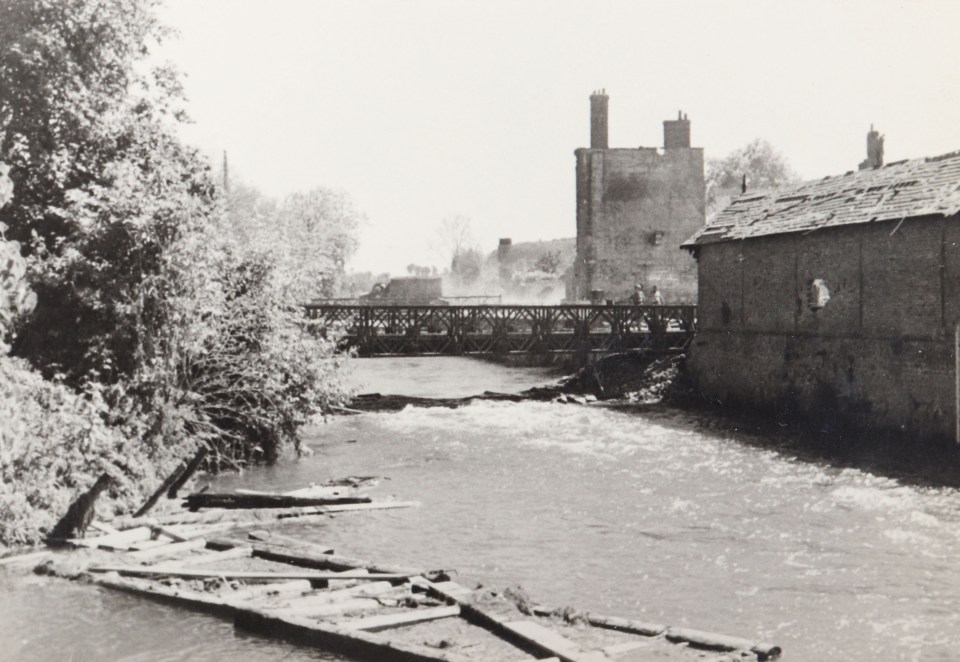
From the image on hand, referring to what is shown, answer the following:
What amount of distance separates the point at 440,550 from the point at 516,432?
12632mm

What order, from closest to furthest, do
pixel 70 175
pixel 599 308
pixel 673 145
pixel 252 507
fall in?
pixel 252 507
pixel 70 175
pixel 599 308
pixel 673 145

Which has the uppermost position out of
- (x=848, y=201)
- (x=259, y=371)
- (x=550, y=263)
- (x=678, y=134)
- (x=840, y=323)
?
(x=678, y=134)

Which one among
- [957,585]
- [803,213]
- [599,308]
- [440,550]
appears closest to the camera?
[957,585]

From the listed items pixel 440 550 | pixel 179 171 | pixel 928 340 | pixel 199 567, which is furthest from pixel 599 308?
pixel 199 567

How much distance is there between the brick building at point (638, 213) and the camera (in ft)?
184

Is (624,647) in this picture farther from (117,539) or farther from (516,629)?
(117,539)

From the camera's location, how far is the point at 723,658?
8500 millimetres

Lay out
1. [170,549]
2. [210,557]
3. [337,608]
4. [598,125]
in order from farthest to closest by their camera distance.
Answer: [598,125], [170,549], [210,557], [337,608]

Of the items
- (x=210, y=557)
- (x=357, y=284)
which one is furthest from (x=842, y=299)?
(x=357, y=284)

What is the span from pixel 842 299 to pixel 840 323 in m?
0.65

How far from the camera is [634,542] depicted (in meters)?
13.8

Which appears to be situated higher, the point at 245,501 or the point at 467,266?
the point at 467,266

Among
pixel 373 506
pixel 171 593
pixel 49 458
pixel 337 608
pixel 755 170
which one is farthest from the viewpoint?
pixel 755 170

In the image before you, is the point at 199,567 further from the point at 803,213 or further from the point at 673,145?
the point at 673,145
